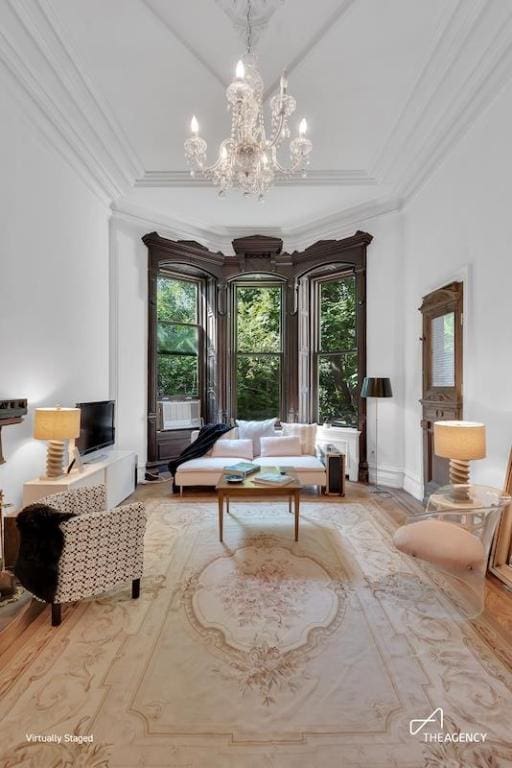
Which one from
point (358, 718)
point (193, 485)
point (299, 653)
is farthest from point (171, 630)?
point (193, 485)

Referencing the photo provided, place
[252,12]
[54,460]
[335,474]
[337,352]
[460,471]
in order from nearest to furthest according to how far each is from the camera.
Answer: [252,12] < [460,471] < [54,460] < [335,474] < [337,352]

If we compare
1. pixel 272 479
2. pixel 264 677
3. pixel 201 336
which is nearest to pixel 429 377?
pixel 272 479

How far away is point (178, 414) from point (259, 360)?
1635 mm

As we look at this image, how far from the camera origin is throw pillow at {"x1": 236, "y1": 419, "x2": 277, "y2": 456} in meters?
5.27

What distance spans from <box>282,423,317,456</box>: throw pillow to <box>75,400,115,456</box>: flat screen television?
2.49m

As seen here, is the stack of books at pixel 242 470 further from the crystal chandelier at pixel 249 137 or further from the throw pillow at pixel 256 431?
the crystal chandelier at pixel 249 137

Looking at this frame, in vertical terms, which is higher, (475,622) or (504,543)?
(504,543)

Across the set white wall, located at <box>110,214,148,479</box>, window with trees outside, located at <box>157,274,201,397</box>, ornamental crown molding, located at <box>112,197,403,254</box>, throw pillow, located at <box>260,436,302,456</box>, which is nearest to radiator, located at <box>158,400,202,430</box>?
window with trees outside, located at <box>157,274,201,397</box>

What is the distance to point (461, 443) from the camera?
9.17 ft

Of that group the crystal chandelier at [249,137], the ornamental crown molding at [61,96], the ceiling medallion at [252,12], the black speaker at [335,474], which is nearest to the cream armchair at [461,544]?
the black speaker at [335,474]

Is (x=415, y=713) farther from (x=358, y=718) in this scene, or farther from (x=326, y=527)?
(x=326, y=527)

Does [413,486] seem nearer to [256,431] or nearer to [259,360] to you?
[256,431]

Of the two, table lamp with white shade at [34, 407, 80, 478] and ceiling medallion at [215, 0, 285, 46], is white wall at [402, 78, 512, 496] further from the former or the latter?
table lamp with white shade at [34, 407, 80, 478]

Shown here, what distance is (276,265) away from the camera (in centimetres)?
592
